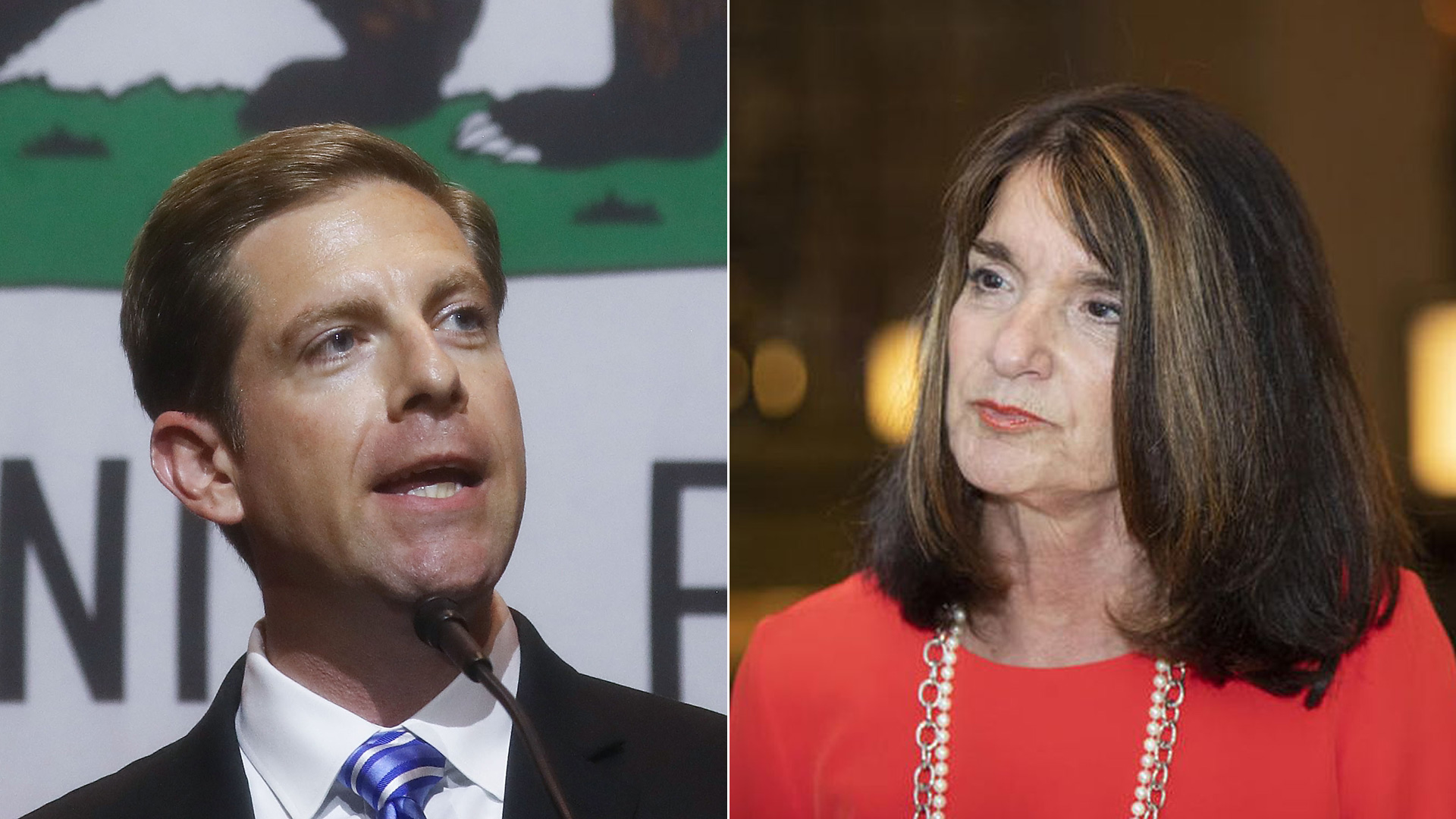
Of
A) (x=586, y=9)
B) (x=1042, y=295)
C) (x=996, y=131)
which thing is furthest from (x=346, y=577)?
(x=996, y=131)

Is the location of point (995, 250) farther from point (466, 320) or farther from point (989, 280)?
point (466, 320)

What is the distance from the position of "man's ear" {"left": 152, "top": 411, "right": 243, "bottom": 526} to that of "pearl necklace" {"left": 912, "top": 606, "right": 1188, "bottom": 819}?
641 millimetres

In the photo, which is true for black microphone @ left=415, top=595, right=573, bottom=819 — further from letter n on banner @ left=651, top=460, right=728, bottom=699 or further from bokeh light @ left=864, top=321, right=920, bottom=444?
bokeh light @ left=864, top=321, right=920, bottom=444

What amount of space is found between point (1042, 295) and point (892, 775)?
0.46m

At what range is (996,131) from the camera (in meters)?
1.46

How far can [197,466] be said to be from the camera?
47.8 inches

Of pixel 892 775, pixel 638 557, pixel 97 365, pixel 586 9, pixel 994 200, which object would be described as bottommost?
pixel 892 775

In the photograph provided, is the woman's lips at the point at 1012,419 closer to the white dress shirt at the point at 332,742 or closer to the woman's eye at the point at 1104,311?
the woman's eye at the point at 1104,311

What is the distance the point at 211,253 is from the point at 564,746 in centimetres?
49

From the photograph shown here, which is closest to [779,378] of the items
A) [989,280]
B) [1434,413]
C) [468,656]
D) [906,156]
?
[906,156]

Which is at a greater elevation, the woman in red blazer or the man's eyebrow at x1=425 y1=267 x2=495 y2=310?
the man's eyebrow at x1=425 y1=267 x2=495 y2=310

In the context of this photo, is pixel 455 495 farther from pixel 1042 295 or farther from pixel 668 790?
pixel 1042 295

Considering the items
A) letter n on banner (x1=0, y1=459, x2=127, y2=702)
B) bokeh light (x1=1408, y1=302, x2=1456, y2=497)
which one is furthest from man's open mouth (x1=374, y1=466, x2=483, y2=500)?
bokeh light (x1=1408, y1=302, x2=1456, y2=497)

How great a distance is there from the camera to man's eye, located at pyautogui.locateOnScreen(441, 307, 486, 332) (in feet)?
4.00
